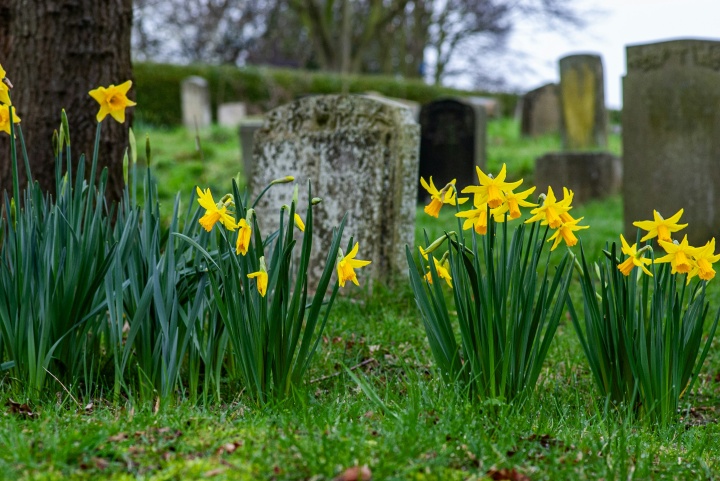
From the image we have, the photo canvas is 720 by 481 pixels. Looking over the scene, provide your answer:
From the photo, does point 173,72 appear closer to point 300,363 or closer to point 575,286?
point 575,286

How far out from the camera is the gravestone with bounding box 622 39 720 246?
6895 millimetres

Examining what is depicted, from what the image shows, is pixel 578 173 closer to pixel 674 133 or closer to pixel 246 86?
pixel 674 133

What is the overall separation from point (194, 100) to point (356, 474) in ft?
51.6

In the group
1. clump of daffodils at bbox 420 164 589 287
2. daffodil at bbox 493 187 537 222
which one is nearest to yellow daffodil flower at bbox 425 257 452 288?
clump of daffodils at bbox 420 164 589 287

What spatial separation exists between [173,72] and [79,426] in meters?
16.3

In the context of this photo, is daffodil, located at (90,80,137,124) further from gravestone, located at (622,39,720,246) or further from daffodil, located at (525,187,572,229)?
gravestone, located at (622,39,720,246)

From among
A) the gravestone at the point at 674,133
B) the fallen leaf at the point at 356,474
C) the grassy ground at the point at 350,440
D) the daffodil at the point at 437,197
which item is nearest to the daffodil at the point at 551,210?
the daffodil at the point at 437,197

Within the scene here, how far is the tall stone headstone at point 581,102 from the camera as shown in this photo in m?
12.6

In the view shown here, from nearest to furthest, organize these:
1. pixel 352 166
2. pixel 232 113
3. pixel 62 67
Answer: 1. pixel 62 67
2. pixel 352 166
3. pixel 232 113

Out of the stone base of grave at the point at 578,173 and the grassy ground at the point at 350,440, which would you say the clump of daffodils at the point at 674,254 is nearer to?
the grassy ground at the point at 350,440

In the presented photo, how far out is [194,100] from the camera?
1691cm

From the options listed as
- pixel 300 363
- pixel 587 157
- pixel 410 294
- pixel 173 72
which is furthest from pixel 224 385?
pixel 173 72

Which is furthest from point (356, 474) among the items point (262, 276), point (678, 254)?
Answer: point (678, 254)

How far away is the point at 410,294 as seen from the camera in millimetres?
4711
